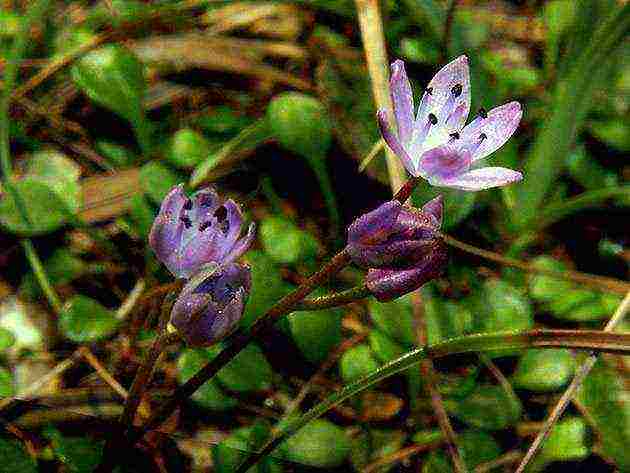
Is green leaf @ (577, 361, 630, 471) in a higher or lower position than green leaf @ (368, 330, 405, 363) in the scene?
lower

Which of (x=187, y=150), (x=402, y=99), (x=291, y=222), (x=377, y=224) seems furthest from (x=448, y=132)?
(x=187, y=150)

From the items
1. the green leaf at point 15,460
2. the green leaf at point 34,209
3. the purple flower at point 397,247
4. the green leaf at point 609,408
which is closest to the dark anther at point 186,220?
the purple flower at point 397,247

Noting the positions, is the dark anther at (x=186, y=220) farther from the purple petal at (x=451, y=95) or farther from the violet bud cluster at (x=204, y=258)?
the purple petal at (x=451, y=95)

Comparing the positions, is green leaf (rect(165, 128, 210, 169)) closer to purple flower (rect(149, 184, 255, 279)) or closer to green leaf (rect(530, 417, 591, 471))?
purple flower (rect(149, 184, 255, 279))

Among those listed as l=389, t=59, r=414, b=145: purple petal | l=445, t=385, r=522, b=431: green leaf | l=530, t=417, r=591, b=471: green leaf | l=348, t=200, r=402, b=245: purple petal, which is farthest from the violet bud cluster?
l=530, t=417, r=591, b=471: green leaf

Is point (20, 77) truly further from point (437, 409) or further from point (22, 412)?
point (437, 409)

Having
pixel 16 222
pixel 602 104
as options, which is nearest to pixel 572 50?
pixel 602 104
